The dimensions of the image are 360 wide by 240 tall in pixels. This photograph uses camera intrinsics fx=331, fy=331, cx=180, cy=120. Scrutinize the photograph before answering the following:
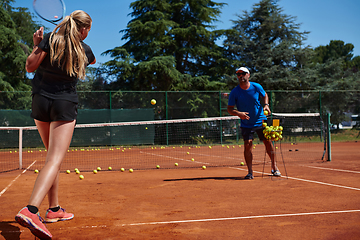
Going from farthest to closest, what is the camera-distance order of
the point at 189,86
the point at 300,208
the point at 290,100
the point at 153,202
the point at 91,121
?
the point at 189,86 < the point at 290,100 < the point at 91,121 < the point at 153,202 < the point at 300,208

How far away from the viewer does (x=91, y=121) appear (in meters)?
15.4

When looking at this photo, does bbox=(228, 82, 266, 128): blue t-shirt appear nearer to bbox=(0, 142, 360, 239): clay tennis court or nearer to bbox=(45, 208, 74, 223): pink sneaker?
bbox=(0, 142, 360, 239): clay tennis court

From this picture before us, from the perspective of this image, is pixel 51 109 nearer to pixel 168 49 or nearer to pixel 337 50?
pixel 168 49

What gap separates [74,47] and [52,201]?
1421mm

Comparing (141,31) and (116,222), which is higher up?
(141,31)

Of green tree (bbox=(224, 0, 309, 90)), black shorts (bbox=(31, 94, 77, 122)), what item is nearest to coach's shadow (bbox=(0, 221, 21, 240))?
black shorts (bbox=(31, 94, 77, 122))

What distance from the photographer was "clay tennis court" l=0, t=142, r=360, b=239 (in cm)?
279

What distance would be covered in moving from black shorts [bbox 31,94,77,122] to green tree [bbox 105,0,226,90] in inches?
686

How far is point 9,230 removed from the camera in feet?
9.52

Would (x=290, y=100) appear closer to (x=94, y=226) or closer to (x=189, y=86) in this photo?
(x=189, y=86)

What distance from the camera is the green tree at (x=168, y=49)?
20.5 meters

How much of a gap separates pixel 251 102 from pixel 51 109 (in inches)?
154

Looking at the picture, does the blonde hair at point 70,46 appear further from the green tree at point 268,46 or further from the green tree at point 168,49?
the green tree at point 268,46

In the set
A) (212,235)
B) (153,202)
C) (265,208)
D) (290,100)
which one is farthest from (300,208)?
(290,100)
